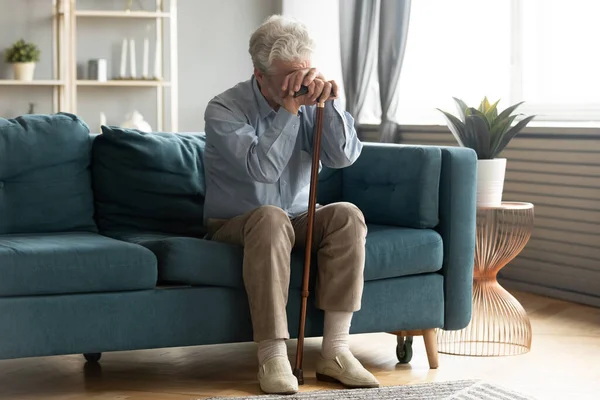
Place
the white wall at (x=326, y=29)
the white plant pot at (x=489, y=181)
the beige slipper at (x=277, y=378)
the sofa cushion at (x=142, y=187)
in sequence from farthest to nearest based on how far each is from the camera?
1. the white wall at (x=326, y=29)
2. the white plant pot at (x=489, y=181)
3. the sofa cushion at (x=142, y=187)
4. the beige slipper at (x=277, y=378)

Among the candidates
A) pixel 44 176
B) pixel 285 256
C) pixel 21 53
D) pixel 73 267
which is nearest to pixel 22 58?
pixel 21 53

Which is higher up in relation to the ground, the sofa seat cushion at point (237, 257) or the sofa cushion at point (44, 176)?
the sofa cushion at point (44, 176)

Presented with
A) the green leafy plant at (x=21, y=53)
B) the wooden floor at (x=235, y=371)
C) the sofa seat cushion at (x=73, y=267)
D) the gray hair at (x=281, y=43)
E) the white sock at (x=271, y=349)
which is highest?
the green leafy plant at (x=21, y=53)

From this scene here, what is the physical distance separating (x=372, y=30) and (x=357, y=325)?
2602mm

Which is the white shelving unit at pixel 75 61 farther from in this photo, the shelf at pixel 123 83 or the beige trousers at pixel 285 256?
the beige trousers at pixel 285 256

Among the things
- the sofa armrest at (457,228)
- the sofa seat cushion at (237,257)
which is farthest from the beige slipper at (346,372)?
the sofa armrest at (457,228)

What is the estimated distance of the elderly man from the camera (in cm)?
255

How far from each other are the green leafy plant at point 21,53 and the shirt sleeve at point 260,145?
9.68 ft

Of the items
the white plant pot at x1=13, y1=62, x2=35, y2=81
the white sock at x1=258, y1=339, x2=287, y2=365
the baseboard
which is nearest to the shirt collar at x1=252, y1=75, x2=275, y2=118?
the white sock at x1=258, y1=339, x2=287, y2=365

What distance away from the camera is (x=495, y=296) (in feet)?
10.6

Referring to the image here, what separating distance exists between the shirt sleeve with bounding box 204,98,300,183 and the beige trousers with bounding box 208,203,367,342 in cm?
12

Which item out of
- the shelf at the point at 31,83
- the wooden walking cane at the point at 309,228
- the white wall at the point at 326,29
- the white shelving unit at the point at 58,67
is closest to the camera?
the wooden walking cane at the point at 309,228

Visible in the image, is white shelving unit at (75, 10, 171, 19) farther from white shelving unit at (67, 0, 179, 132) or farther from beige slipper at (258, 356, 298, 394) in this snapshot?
beige slipper at (258, 356, 298, 394)

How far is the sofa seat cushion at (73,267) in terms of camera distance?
2406mm
